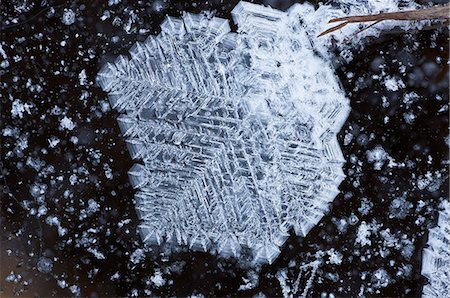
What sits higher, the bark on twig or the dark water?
the bark on twig

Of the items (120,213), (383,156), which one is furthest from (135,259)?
(383,156)

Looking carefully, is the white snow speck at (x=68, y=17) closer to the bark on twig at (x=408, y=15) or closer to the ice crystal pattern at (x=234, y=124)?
the ice crystal pattern at (x=234, y=124)

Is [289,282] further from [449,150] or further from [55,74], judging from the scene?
[55,74]

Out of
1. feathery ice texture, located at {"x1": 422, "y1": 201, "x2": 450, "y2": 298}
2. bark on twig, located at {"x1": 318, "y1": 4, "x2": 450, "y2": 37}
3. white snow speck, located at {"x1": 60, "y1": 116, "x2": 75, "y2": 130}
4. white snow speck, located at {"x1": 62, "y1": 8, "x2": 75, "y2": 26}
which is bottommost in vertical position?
feathery ice texture, located at {"x1": 422, "y1": 201, "x2": 450, "y2": 298}

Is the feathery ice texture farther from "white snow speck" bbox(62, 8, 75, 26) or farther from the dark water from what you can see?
"white snow speck" bbox(62, 8, 75, 26)

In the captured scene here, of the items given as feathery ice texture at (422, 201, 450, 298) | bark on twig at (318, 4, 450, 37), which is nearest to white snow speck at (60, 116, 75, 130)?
bark on twig at (318, 4, 450, 37)

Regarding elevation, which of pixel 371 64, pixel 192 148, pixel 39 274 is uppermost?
pixel 371 64
